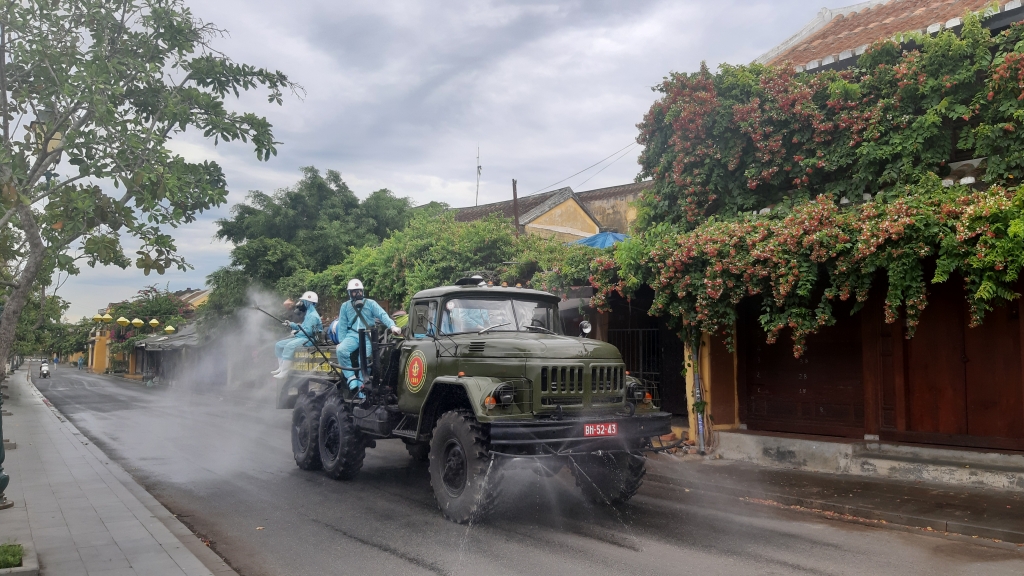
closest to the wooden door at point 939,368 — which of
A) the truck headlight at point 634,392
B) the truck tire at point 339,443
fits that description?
the truck headlight at point 634,392

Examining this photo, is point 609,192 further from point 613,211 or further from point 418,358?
point 418,358

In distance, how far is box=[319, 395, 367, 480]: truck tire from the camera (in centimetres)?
966

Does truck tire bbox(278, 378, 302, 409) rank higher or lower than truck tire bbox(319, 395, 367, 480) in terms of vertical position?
higher

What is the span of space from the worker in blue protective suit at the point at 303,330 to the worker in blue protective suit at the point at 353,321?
666 millimetres

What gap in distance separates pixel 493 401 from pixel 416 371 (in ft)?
5.63

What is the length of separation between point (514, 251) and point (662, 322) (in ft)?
14.7

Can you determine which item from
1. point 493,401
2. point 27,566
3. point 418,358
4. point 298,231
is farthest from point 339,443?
point 298,231

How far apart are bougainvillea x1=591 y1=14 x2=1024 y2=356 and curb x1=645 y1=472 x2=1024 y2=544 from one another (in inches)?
83.2

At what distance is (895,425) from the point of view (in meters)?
10.9

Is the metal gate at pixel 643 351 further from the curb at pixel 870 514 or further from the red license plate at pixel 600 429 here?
the red license plate at pixel 600 429

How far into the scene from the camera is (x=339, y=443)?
9.78 metres

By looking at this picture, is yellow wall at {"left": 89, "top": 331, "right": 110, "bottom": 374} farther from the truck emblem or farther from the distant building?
the truck emblem

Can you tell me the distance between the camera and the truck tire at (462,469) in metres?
7.16

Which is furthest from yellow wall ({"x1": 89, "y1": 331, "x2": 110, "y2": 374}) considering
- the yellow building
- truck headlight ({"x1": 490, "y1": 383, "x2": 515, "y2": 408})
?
truck headlight ({"x1": 490, "y1": 383, "x2": 515, "y2": 408})
